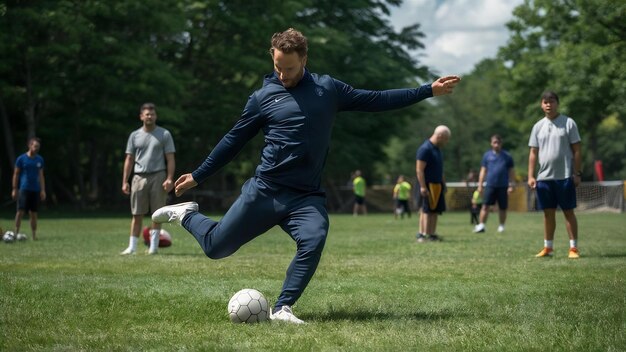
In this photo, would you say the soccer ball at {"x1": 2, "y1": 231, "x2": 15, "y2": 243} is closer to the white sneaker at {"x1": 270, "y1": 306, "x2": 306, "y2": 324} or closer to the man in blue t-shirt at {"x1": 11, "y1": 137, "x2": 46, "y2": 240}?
the man in blue t-shirt at {"x1": 11, "y1": 137, "x2": 46, "y2": 240}

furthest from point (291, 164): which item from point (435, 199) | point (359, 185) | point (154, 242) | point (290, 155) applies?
point (359, 185)

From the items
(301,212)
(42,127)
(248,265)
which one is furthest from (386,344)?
(42,127)

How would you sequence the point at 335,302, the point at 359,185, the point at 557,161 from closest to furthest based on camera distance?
1. the point at 335,302
2. the point at 557,161
3. the point at 359,185

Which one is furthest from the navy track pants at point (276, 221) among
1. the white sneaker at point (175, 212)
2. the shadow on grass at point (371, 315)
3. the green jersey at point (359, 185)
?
the green jersey at point (359, 185)

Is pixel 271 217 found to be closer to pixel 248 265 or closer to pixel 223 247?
pixel 223 247

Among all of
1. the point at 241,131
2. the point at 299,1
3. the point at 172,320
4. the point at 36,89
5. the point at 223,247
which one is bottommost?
the point at 172,320

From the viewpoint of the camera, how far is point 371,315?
7113mm

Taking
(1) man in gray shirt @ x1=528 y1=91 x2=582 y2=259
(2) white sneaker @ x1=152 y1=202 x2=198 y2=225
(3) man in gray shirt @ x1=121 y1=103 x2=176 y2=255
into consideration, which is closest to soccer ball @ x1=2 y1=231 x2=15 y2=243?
(3) man in gray shirt @ x1=121 y1=103 x2=176 y2=255

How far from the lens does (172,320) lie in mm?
6855

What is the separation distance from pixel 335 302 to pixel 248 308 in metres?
1.28

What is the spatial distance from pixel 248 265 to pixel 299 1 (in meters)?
37.8

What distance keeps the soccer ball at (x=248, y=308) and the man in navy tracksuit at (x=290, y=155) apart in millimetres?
111

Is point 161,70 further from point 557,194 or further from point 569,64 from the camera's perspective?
point 557,194

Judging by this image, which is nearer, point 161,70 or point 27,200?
point 27,200
